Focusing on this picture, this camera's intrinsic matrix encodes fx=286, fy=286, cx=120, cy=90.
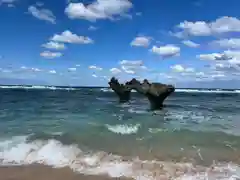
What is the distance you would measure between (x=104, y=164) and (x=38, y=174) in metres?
2.28

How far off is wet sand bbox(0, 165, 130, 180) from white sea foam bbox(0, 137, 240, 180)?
38 cm

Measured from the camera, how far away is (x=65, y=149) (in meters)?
12.1

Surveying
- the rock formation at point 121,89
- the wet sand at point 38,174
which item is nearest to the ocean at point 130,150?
the wet sand at point 38,174

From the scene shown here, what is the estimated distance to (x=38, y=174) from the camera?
352 inches

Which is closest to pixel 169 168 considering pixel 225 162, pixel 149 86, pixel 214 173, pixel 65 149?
pixel 214 173

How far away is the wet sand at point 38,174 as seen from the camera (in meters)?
8.60

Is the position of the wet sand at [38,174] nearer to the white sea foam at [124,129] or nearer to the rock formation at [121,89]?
the white sea foam at [124,129]

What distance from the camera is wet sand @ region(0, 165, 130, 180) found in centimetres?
860

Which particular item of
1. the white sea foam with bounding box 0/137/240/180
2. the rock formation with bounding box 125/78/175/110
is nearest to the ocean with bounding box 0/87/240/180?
the white sea foam with bounding box 0/137/240/180

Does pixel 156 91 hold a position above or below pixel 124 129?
above

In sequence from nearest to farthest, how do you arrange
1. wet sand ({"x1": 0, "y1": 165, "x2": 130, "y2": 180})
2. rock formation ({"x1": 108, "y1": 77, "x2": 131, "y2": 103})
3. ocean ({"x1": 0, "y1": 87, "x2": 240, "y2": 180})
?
wet sand ({"x1": 0, "y1": 165, "x2": 130, "y2": 180}), ocean ({"x1": 0, "y1": 87, "x2": 240, "y2": 180}), rock formation ({"x1": 108, "y1": 77, "x2": 131, "y2": 103})

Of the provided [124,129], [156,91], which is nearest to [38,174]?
[124,129]

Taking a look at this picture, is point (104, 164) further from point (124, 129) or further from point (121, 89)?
point (121, 89)

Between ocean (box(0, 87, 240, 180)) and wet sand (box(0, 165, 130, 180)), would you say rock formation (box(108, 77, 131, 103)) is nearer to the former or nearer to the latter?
ocean (box(0, 87, 240, 180))
